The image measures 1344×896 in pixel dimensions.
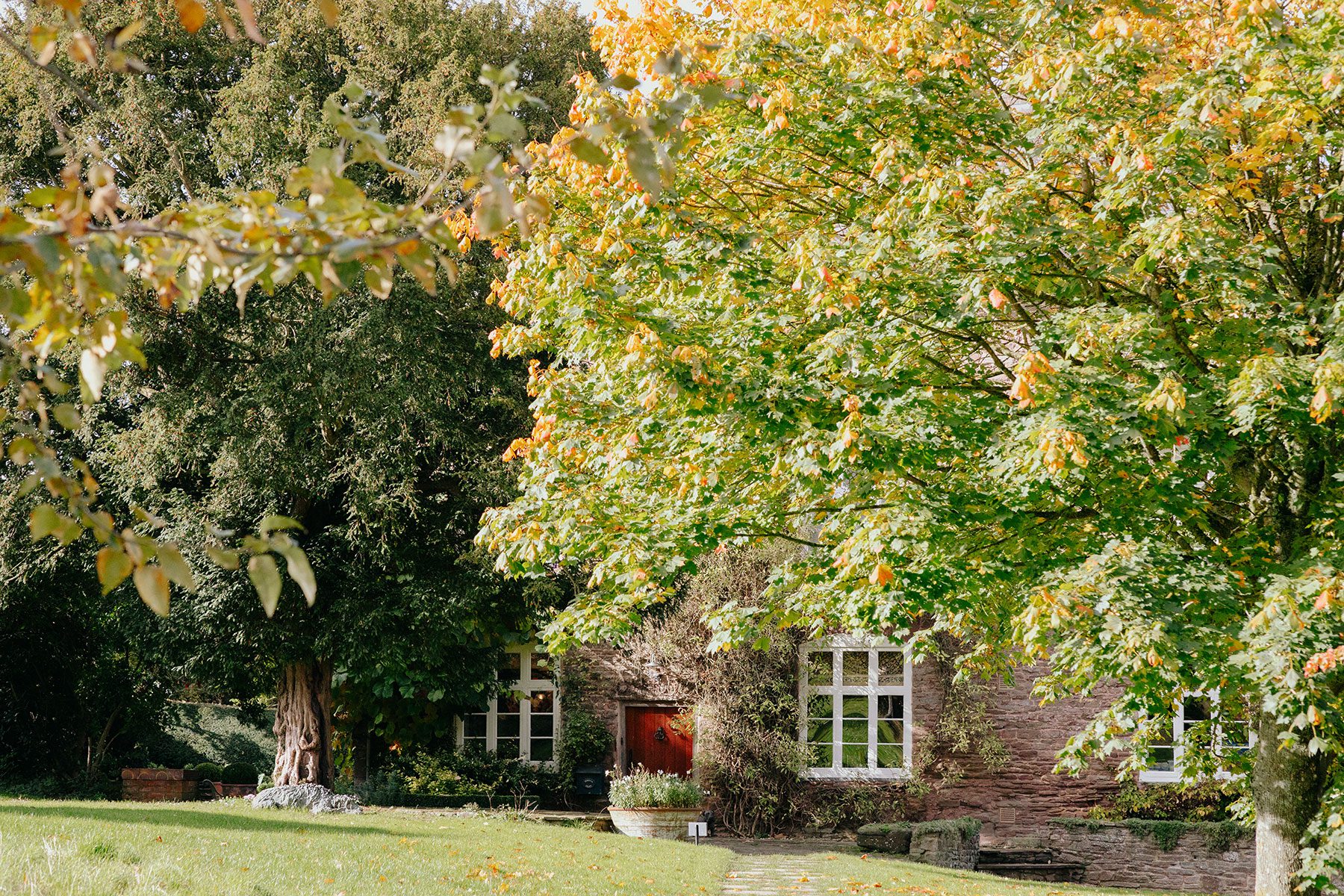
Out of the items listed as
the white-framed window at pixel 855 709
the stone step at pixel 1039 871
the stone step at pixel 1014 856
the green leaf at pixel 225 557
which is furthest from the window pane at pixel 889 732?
the green leaf at pixel 225 557

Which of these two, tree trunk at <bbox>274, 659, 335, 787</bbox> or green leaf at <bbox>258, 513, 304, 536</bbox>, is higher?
green leaf at <bbox>258, 513, 304, 536</bbox>

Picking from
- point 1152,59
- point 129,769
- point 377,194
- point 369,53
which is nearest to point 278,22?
point 369,53

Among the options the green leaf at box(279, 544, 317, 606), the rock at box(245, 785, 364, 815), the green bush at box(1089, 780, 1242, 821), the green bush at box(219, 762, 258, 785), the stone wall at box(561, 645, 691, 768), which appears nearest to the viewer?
the green leaf at box(279, 544, 317, 606)

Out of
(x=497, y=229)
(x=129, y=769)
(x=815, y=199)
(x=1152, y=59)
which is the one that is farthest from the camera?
(x=129, y=769)

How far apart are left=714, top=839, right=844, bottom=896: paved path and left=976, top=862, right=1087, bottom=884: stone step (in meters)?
2.24

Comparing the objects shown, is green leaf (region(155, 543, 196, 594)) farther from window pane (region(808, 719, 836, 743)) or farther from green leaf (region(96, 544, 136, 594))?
window pane (region(808, 719, 836, 743))

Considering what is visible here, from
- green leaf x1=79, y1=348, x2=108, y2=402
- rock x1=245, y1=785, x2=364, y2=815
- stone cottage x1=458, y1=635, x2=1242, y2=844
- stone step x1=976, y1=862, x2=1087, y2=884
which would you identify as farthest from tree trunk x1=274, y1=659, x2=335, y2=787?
green leaf x1=79, y1=348, x2=108, y2=402

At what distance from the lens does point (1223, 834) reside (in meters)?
16.6

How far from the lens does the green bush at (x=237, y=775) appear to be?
20750 millimetres

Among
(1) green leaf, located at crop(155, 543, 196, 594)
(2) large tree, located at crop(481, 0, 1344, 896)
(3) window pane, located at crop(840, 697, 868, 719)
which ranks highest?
(2) large tree, located at crop(481, 0, 1344, 896)

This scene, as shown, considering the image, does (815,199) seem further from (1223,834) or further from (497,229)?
(1223,834)

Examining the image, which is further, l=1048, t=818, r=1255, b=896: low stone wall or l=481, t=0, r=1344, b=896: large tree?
l=1048, t=818, r=1255, b=896: low stone wall

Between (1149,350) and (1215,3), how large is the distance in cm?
334

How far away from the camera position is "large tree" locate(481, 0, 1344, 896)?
22.6ft
